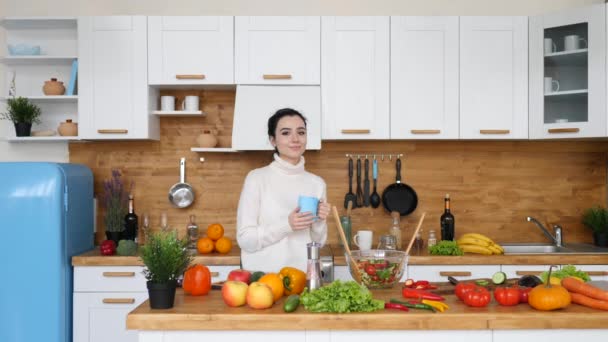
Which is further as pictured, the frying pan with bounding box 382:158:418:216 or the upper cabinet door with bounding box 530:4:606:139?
the frying pan with bounding box 382:158:418:216

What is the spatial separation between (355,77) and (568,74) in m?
1.33

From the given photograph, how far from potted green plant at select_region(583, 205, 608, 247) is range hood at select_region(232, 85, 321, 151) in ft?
6.26

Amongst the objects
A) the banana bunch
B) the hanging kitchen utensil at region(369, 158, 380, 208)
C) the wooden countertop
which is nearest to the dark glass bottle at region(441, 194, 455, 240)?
the banana bunch

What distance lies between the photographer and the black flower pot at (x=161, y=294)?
199 centimetres

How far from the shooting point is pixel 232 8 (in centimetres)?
432

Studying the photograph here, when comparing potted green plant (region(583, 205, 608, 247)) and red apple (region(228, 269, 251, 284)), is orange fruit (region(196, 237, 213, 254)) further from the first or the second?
potted green plant (region(583, 205, 608, 247))

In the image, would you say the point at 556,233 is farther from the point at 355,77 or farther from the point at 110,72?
the point at 110,72

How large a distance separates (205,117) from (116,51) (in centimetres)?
74

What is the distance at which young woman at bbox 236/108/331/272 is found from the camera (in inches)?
108

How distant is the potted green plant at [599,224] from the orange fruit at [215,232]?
8.03ft

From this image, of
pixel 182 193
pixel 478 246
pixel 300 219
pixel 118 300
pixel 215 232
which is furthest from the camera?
pixel 182 193

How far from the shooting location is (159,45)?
3943 mm

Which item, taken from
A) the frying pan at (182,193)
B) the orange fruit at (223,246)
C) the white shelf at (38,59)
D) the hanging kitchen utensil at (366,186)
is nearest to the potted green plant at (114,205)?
the frying pan at (182,193)

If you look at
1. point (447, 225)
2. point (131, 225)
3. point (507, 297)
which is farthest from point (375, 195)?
point (507, 297)
